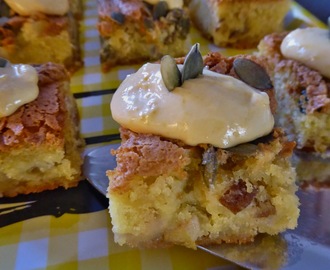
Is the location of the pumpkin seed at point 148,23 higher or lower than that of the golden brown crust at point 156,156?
higher

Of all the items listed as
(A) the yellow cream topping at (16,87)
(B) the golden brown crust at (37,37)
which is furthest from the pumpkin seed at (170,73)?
(B) the golden brown crust at (37,37)

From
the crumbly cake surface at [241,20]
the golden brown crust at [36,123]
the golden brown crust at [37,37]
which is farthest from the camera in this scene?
the crumbly cake surface at [241,20]

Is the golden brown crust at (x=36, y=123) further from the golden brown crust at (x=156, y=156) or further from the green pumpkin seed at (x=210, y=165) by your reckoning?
the green pumpkin seed at (x=210, y=165)

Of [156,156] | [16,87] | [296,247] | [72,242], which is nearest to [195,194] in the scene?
[156,156]

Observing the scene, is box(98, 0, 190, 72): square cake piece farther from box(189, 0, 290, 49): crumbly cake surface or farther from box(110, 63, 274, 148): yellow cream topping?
box(110, 63, 274, 148): yellow cream topping

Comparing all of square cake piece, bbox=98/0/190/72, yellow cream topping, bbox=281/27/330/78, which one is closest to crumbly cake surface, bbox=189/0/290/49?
square cake piece, bbox=98/0/190/72

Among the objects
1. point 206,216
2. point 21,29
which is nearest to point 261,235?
point 206,216

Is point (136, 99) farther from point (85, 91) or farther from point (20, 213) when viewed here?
point (85, 91)
